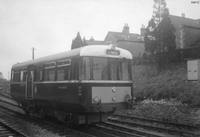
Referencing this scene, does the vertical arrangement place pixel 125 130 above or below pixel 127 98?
below

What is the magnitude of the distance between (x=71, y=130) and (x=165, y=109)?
22.9 feet

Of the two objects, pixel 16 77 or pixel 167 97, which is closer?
pixel 16 77

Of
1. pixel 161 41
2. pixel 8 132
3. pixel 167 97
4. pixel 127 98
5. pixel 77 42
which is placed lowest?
pixel 8 132

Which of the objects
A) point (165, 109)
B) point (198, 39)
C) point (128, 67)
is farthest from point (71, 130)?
point (198, 39)

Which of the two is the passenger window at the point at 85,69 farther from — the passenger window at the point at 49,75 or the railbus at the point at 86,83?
the passenger window at the point at 49,75

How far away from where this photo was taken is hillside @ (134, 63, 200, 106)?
1770 cm

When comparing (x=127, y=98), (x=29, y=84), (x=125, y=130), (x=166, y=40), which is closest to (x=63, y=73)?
(x=127, y=98)

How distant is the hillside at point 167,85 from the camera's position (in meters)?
17.7

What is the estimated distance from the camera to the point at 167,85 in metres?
20.8

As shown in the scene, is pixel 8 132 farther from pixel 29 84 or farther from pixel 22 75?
pixel 22 75

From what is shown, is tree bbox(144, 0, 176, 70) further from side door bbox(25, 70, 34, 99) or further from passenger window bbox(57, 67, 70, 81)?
passenger window bbox(57, 67, 70, 81)

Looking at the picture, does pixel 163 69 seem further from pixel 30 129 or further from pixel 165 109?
pixel 30 129

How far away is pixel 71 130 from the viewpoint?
10.9 m

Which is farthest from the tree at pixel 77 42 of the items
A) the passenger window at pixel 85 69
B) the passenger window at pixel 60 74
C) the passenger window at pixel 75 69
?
the passenger window at pixel 85 69
